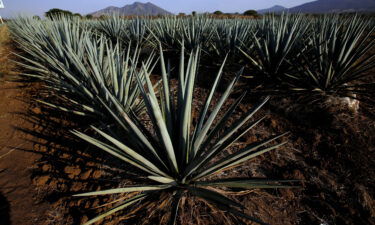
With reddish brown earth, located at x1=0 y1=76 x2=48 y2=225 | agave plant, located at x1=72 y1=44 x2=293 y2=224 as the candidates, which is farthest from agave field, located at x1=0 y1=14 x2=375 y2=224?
reddish brown earth, located at x1=0 y1=76 x2=48 y2=225

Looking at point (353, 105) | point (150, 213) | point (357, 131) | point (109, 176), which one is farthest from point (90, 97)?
point (353, 105)

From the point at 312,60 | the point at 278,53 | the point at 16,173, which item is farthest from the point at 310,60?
the point at 16,173

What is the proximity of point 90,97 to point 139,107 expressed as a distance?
528 millimetres

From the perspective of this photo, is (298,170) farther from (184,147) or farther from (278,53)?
(278,53)

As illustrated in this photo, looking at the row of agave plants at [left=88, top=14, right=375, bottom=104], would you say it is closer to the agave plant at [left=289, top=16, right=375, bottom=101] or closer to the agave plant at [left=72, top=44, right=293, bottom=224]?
the agave plant at [left=289, top=16, right=375, bottom=101]

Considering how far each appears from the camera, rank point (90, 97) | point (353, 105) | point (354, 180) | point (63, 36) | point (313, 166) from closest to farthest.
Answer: point (354, 180) → point (313, 166) → point (90, 97) → point (353, 105) → point (63, 36)

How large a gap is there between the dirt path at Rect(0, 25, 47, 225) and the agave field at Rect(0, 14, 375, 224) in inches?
13.8

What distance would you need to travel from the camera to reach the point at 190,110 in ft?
3.67

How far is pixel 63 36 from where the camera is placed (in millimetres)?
3314

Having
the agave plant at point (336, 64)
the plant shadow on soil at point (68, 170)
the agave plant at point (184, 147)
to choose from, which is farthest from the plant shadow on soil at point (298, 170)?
the agave plant at point (336, 64)

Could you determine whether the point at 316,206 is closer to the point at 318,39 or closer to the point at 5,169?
the point at 318,39

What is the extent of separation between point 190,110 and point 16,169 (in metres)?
2.01

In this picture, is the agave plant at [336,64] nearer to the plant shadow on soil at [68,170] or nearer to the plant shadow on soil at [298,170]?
the plant shadow on soil at [298,170]

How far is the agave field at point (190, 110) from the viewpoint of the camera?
1.09 m
